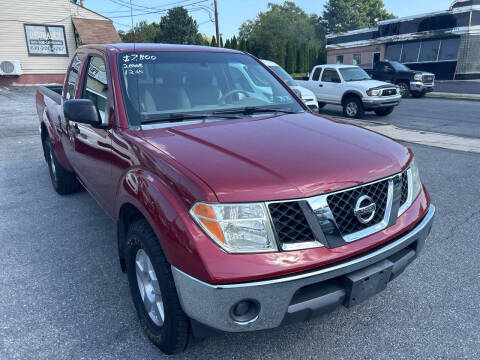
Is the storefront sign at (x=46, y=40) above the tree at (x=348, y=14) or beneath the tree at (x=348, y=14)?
beneath

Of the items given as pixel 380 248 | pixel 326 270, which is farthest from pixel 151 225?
pixel 380 248

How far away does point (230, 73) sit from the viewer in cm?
327

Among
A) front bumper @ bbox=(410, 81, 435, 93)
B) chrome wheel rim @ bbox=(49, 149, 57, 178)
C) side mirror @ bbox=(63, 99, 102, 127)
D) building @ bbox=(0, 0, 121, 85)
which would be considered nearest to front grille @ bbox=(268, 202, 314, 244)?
side mirror @ bbox=(63, 99, 102, 127)

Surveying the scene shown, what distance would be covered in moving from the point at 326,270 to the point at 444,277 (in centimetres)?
175

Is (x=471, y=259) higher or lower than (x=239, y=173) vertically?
lower

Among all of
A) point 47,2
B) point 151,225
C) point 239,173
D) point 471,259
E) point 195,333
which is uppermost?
point 47,2

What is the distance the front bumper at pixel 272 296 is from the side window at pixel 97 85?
5.38 ft

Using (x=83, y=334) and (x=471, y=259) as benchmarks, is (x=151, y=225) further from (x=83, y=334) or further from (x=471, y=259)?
(x=471, y=259)

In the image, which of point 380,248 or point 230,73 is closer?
point 380,248

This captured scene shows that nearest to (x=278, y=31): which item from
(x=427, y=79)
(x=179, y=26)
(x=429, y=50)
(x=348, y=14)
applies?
(x=348, y=14)

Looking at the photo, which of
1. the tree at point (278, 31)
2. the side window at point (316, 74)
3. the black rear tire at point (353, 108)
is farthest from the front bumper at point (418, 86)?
the tree at point (278, 31)

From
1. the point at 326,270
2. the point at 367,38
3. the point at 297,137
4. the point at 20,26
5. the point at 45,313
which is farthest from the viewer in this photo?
the point at 367,38

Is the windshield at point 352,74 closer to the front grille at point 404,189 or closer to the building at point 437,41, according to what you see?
the front grille at point 404,189

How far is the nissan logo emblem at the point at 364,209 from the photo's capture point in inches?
74.3
